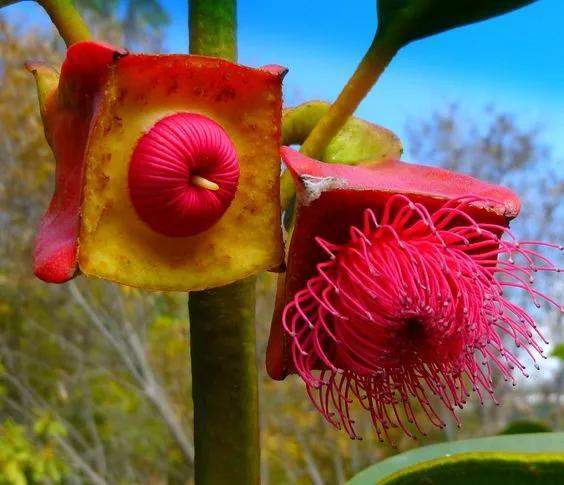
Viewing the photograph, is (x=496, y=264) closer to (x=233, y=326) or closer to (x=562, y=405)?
(x=233, y=326)

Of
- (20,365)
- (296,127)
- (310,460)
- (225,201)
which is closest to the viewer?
(225,201)

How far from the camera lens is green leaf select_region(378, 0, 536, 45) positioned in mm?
542

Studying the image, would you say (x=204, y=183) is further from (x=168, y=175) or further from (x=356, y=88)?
(x=356, y=88)

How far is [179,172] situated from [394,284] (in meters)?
0.18

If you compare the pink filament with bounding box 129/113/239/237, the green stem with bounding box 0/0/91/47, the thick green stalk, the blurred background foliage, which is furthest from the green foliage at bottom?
the blurred background foliage

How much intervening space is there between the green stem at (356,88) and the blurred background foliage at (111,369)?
358 centimetres

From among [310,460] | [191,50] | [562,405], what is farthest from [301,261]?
[562,405]

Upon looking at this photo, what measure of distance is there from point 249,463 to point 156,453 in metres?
4.85

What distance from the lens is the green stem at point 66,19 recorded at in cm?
53

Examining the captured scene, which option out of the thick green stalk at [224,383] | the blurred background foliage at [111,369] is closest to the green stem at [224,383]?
the thick green stalk at [224,383]

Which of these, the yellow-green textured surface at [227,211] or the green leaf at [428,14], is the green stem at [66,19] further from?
the green leaf at [428,14]

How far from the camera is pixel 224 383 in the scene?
51cm

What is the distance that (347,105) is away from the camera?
546mm

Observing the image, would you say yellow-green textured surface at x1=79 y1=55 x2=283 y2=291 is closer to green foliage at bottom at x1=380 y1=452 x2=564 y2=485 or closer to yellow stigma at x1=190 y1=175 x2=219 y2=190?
yellow stigma at x1=190 y1=175 x2=219 y2=190
